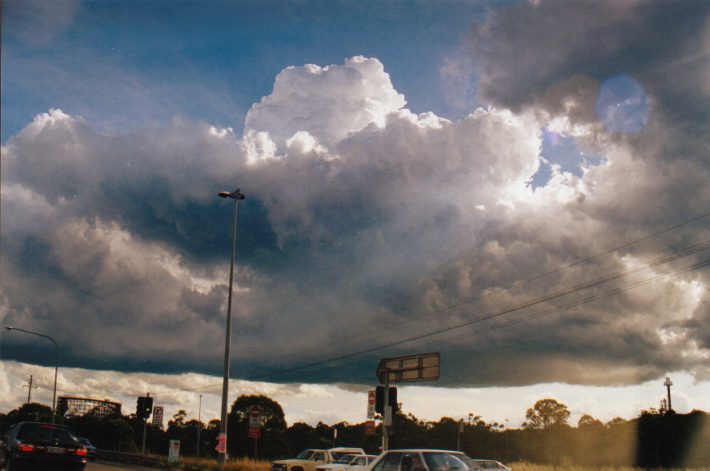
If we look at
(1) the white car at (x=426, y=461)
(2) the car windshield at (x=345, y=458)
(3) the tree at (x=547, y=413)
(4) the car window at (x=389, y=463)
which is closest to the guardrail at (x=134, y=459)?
(2) the car windshield at (x=345, y=458)

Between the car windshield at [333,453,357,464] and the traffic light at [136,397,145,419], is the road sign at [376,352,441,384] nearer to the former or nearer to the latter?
the car windshield at [333,453,357,464]

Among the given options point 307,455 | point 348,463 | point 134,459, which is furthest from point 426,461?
point 134,459

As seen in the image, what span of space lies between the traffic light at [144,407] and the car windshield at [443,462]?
87.4 ft

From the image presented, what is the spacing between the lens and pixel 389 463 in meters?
15.5

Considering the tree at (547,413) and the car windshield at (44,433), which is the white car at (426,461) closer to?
the car windshield at (44,433)

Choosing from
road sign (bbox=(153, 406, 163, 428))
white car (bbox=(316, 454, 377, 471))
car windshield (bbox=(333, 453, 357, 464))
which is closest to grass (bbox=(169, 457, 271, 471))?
road sign (bbox=(153, 406, 163, 428))

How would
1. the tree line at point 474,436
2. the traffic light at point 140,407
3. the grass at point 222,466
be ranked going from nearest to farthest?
the grass at point 222,466, the traffic light at point 140,407, the tree line at point 474,436

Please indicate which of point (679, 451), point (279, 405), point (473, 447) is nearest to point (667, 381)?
point (679, 451)

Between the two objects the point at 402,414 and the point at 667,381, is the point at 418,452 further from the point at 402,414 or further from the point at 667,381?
the point at 402,414

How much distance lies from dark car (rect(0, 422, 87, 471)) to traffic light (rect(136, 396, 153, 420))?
1740 centimetres

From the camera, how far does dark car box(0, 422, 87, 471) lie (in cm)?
1938

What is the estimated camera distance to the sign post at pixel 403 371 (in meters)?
25.4

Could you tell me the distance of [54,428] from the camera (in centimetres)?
2066

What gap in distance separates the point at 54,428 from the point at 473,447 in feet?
249
